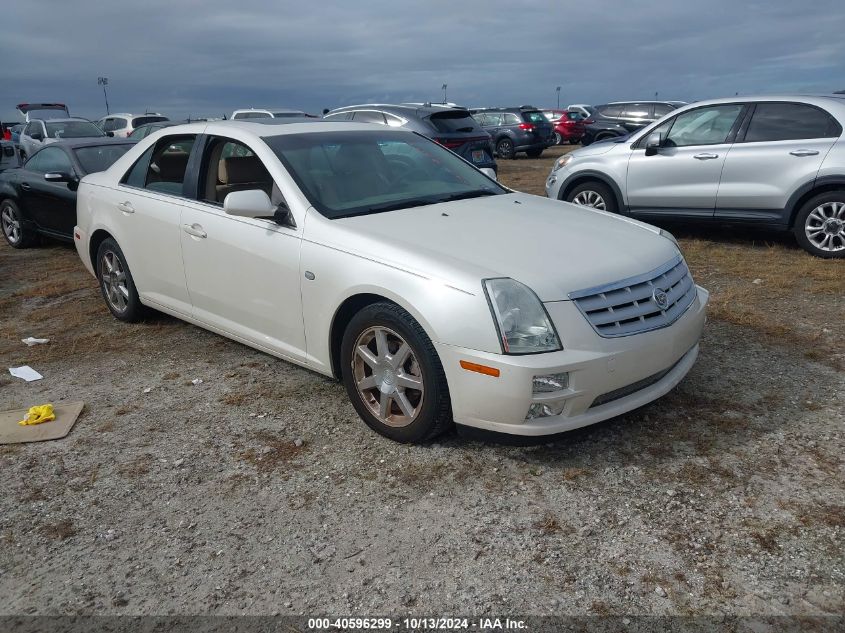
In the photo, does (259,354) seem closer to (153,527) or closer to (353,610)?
(153,527)

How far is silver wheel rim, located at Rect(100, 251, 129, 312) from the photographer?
5.66 meters

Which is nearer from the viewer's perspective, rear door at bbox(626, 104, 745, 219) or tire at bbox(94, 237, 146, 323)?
tire at bbox(94, 237, 146, 323)

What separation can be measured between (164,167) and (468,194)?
2261 millimetres

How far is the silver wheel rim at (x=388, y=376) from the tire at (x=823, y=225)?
222 inches

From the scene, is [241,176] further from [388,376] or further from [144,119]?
[144,119]

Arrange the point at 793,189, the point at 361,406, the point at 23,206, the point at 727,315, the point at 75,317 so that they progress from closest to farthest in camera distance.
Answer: the point at 361,406, the point at 727,315, the point at 75,317, the point at 793,189, the point at 23,206

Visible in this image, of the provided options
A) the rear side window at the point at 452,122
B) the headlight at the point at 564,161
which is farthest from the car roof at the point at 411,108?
the headlight at the point at 564,161

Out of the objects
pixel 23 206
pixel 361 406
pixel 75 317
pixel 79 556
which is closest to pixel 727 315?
pixel 361 406

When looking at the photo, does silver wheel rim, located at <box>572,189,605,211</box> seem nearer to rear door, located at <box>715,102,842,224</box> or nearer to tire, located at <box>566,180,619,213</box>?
tire, located at <box>566,180,619,213</box>

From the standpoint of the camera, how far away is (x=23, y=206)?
29.7 feet

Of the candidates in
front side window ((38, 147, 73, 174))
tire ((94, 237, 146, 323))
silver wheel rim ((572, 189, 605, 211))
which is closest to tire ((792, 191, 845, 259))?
silver wheel rim ((572, 189, 605, 211))

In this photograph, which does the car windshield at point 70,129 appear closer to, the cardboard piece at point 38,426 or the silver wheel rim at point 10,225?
the silver wheel rim at point 10,225

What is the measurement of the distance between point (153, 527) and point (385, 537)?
102 cm

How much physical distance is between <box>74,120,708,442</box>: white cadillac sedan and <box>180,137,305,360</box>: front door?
1 centimetres
